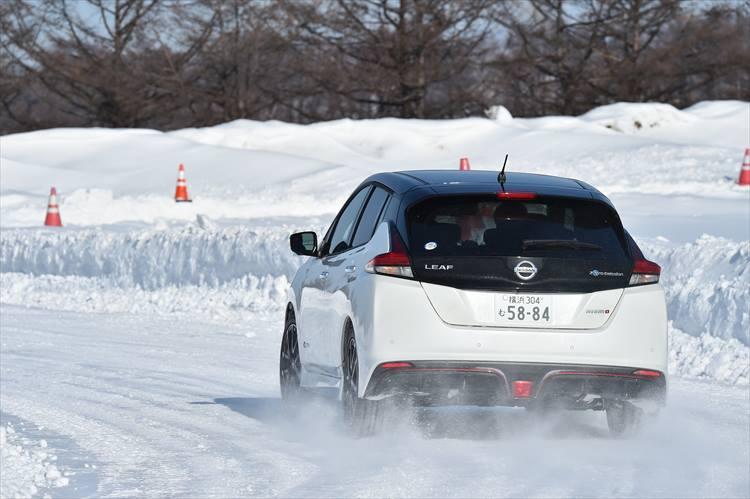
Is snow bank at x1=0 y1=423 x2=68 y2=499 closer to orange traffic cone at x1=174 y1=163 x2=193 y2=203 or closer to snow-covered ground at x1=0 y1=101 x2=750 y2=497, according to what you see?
snow-covered ground at x1=0 y1=101 x2=750 y2=497

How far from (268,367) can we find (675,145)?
23503mm

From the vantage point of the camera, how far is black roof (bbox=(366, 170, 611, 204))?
7363mm

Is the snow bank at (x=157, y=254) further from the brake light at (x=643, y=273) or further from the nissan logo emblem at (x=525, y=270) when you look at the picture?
the nissan logo emblem at (x=525, y=270)

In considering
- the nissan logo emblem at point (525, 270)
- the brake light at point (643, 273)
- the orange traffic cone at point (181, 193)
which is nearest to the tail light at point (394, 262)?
the nissan logo emblem at point (525, 270)

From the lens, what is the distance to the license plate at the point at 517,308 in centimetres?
695

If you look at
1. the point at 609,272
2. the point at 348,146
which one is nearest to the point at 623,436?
the point at 609,272

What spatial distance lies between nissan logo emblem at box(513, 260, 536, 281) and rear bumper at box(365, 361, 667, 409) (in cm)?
42

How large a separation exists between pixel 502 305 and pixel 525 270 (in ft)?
0.65

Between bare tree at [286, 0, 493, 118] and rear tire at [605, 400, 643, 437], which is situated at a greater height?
bare tree at [286, 0, 493, 118]

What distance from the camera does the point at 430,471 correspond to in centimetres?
660

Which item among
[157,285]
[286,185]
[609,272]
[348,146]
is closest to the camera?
[609,272]

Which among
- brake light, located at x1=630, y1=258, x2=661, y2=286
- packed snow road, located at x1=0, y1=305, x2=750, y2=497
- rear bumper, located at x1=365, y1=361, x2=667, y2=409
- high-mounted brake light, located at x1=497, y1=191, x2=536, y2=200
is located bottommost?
packed snow road, located at x1=0, y1=305, x2=750, y2=497

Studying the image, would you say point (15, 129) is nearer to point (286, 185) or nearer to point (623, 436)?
point (286, 185)

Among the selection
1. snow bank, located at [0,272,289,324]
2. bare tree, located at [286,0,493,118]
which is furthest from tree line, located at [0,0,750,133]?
snow bank, located at [0,272,289,324]
